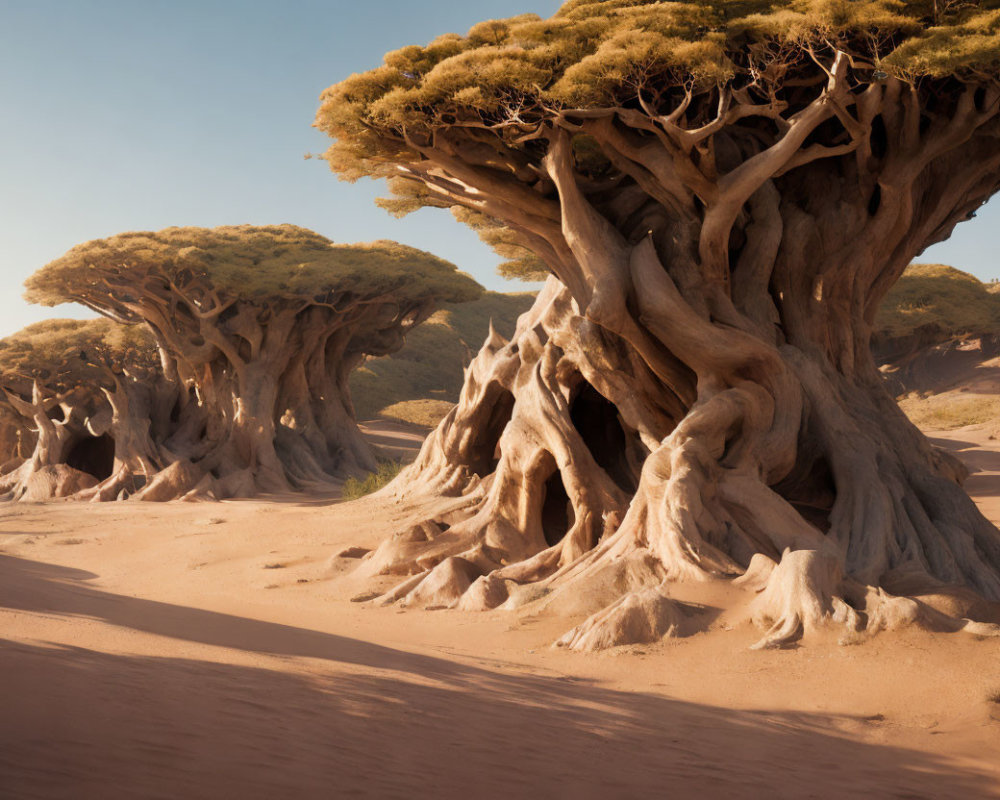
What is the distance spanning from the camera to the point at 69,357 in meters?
26.1

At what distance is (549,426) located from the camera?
426 inches

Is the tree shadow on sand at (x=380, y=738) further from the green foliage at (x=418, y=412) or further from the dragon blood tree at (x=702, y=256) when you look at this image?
the green foliage at (x=418, y=412)

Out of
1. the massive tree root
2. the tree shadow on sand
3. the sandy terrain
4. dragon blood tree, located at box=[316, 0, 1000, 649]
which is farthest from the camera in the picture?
dragon blood tree, located at box=[316, 0, 1000, 649]

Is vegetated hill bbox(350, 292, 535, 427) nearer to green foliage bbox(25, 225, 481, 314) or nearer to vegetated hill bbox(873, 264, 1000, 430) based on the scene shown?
green foliage bbox(25, 225, 481, 314)

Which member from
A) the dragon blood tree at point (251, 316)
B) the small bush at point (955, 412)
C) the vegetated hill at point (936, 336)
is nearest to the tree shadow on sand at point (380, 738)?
the dragon blood tree at point (251, 316)

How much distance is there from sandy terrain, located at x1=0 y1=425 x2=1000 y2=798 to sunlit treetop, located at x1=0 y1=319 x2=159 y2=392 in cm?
1994

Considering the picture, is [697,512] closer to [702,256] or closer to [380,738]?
[702,256]

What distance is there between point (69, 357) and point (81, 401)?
1441mm

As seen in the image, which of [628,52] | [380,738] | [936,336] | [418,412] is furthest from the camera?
[418,412]

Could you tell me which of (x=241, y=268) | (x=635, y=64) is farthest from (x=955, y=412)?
(x=635, y=64)

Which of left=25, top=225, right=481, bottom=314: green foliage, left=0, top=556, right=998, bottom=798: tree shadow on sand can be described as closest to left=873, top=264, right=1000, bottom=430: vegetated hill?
left=25, top=225, right=481, bottom=314: green foliage

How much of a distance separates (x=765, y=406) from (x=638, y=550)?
99.8 inches

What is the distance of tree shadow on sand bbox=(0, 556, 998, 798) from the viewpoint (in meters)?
2.81

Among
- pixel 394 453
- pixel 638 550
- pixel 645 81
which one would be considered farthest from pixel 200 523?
pixel 394 453
